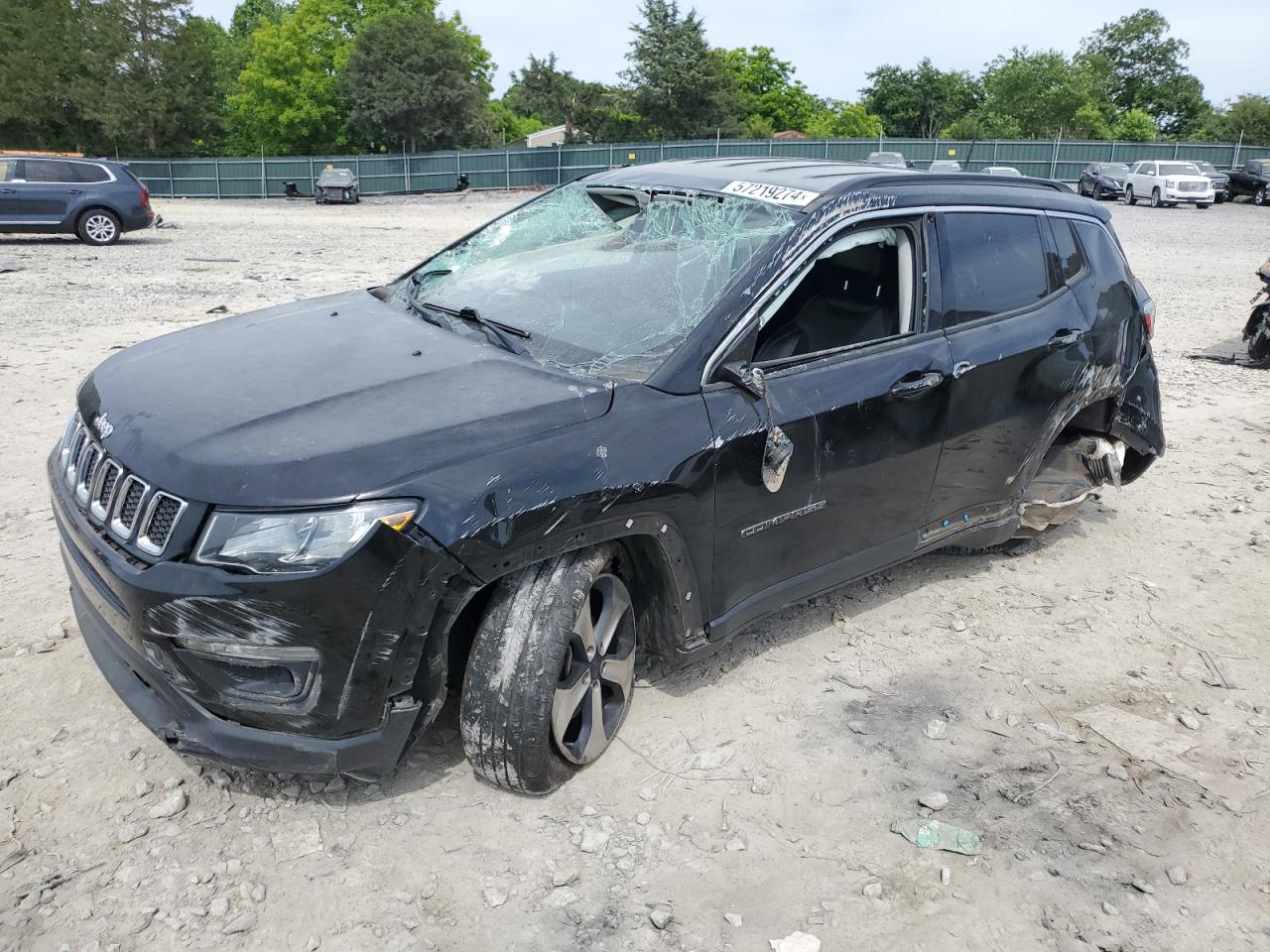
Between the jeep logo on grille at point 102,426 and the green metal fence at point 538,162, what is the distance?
36118 millimetres

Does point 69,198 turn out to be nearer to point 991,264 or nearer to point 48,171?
point 48,171

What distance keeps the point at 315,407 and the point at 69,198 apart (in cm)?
1707

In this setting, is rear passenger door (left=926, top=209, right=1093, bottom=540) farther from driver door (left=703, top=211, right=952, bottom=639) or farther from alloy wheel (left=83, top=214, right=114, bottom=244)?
alloy wheel (left=83, top=214, right=114, bottom=244)

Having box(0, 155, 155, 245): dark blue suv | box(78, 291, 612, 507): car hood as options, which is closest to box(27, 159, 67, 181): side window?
box(0, 155, 155, 245): dark blue suv

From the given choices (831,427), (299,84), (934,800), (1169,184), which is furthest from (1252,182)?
(299,84)

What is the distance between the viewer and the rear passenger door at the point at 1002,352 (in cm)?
389

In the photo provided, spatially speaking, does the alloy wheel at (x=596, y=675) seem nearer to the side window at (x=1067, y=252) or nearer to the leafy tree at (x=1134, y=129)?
the side window at (x=1067, y=252)

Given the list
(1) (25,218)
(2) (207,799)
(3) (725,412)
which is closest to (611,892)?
(2) (207,799)

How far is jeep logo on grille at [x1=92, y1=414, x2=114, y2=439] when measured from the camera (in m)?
2.91

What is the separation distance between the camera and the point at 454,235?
67.3ft

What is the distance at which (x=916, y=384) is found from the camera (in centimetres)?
365

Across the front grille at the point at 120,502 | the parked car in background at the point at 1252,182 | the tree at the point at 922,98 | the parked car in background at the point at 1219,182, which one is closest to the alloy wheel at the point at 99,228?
the front grille at the point at 120,502

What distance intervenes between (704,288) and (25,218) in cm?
1719

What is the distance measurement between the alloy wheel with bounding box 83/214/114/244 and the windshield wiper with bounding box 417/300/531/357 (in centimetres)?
1641
